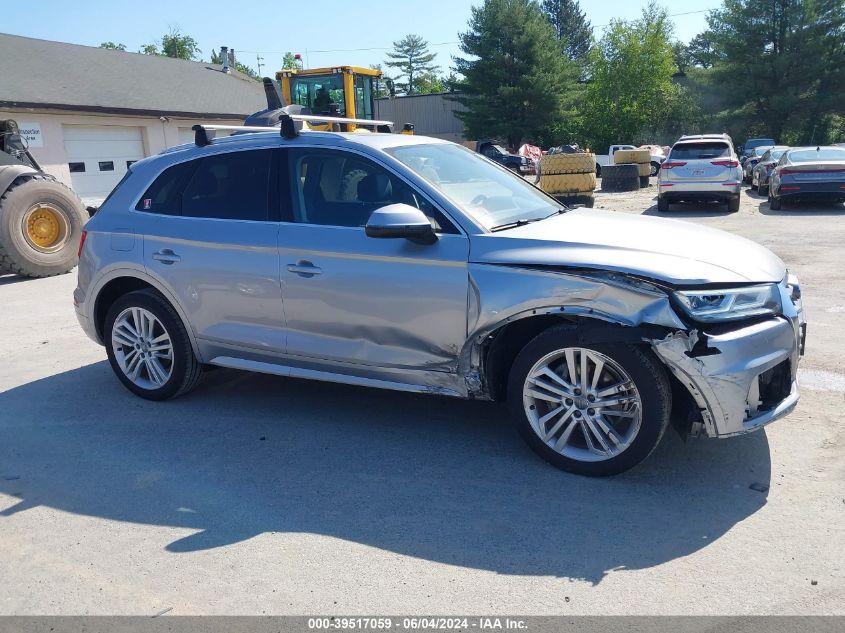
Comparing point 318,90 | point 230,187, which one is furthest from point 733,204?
point 230,187

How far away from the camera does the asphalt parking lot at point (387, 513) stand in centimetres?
300

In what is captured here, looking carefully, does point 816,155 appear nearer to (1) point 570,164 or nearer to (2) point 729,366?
(1) point 570,164

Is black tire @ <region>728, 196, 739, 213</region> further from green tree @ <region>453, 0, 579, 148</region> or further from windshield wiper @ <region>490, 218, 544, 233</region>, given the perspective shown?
green tree @ <region>453, 0, 579, 148</region>

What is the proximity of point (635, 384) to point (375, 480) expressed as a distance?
1.48m

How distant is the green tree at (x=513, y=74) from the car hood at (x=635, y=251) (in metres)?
42.7

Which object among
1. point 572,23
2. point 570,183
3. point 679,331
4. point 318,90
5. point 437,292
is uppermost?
point 572,23

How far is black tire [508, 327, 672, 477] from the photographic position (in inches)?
142

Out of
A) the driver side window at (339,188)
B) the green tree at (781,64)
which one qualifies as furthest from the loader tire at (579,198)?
the green tree at (781,64)

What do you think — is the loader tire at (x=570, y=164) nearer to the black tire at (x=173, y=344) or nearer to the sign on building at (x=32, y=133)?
the sign on building at (x=32, y=133)

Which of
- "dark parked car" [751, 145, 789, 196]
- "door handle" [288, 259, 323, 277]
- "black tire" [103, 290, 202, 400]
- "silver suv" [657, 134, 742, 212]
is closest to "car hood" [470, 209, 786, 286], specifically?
"door handle" [288, 259, 323, 277]

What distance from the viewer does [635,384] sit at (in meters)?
3.64

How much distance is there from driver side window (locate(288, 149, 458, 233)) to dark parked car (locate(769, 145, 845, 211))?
14.0m

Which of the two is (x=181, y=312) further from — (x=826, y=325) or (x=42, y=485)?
(x=826, y=325)

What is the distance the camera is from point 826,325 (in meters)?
6.57
